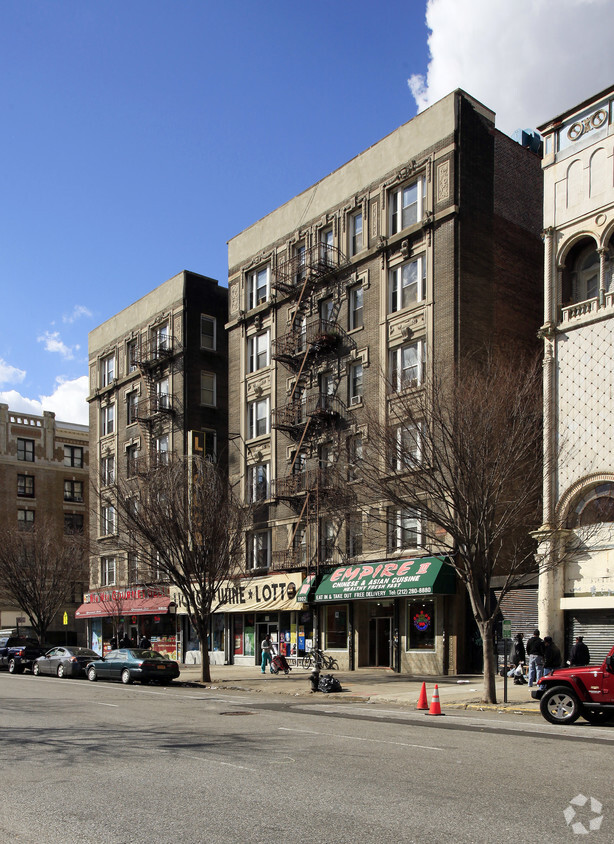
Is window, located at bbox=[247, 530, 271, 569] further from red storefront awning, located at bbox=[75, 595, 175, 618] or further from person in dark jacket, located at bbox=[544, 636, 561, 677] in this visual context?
person in dark jacket, located at bbox=[544, 636, 561, 677]

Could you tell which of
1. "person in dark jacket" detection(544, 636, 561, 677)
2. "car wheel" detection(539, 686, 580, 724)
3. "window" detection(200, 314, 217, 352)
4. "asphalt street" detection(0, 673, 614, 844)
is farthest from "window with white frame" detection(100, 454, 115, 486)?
"car wheel" detection(539, 686, 580, 724)

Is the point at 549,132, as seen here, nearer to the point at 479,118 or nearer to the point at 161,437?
the point at 479,118

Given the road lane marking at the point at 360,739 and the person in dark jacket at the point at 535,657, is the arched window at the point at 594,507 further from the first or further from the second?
the road lane marking at the point at 360,739

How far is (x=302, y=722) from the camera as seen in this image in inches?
671

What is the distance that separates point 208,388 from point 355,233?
1453 centimetres

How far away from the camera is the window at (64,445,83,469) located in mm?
72000

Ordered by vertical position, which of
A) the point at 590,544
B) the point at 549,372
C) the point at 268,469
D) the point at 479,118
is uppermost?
the point at 479,118

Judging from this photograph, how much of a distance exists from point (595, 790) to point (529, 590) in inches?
773

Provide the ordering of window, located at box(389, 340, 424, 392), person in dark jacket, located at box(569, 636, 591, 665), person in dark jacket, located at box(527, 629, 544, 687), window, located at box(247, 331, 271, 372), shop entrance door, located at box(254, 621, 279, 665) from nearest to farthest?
person in dark jacket, located at box(569, 636, 591, 665) < person in dark jacket, located at box(527, 629, 544, 687) < window, located at box(389, 340, 424, 392) < shop entrance door, located at box(254, 621, 279, 665) < window, located at box(247, 331, 271, 372)

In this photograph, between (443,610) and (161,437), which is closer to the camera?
(443,610)

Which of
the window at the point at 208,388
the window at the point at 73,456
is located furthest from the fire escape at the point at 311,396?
the window at the point at 73,456

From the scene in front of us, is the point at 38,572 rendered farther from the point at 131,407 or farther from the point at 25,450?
the point at 25,450

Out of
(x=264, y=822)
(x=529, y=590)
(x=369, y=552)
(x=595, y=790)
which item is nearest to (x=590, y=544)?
(x=529, y=590)

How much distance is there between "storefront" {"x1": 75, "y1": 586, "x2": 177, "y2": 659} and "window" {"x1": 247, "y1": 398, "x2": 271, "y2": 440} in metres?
10.2
